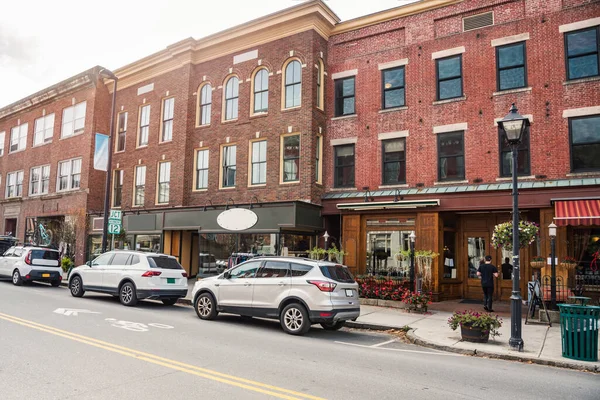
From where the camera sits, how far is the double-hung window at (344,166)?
1895cm

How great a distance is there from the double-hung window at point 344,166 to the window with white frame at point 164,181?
9085 millimetres

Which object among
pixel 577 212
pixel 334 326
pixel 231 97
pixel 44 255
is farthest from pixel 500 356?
pixel 44 255

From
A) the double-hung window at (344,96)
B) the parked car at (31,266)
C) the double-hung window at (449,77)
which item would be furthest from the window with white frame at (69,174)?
the double-hung window at (449,77)

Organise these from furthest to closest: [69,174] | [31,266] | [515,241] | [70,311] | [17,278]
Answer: [69,174]
[17,278]
[31,266]
[70,311]
[515,241]

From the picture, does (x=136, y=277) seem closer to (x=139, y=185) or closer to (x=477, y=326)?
(x=477, y=326)

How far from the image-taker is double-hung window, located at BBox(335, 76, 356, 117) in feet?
63.5

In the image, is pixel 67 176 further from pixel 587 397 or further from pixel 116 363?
pixel 587 397

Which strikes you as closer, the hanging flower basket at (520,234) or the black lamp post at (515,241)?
the black lamp post at (515,241)

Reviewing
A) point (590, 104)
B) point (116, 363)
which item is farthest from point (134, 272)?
point (590, 104)

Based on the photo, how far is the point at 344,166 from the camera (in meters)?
19.1

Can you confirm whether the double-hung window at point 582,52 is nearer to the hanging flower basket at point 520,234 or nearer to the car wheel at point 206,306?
the hanging flower basket at point 520,234

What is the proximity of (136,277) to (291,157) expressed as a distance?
27.0 ft

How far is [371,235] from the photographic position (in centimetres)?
1784

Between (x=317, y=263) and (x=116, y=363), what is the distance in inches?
197
